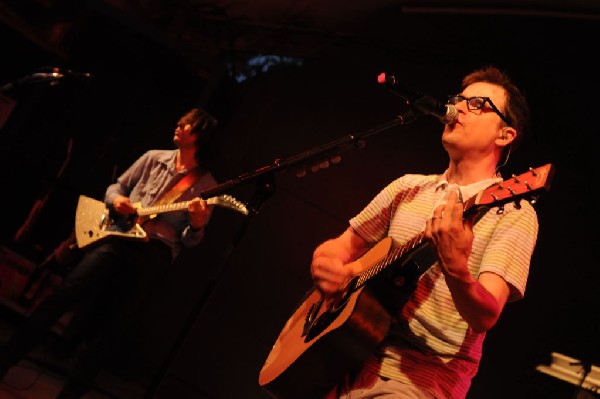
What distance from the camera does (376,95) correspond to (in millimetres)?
4891

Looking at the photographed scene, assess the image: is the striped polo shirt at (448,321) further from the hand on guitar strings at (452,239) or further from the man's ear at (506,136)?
the man's ear at (506,136)

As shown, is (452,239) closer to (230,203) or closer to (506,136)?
(506,136)

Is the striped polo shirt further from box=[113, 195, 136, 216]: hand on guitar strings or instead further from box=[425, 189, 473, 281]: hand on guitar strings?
box=[113, 195, 136, 216]: hand on guitar strings

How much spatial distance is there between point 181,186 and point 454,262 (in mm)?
2930

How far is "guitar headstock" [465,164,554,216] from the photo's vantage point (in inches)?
63.9

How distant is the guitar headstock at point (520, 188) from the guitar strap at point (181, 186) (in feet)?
9.09

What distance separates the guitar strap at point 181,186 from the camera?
4.01 metres

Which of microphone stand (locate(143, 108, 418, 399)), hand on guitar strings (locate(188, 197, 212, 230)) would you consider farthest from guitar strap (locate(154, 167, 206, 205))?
microphone stand (locate(143, 108, 418, 399))

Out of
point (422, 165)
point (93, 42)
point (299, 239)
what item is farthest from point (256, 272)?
point (93, 42)

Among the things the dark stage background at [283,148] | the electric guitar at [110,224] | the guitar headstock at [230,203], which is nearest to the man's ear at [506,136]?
the dark stage background at [283,148]

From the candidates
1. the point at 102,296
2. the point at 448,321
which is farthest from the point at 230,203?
the point at 448,321

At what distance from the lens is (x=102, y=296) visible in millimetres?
3947

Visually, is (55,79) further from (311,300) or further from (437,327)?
(437,327)

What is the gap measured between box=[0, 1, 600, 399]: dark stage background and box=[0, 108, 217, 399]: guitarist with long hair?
0.51 m
